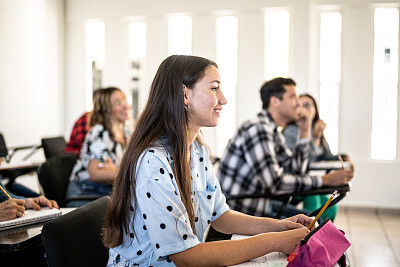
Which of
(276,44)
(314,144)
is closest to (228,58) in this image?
(276,44)

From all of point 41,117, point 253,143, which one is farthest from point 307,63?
point 41,117

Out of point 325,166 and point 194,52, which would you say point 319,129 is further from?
point 194,52

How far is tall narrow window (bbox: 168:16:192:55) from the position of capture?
17.5 feet

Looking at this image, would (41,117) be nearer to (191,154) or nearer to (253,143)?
(253,143)

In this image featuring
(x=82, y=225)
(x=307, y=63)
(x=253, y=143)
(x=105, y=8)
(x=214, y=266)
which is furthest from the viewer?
(x=105, y=8)

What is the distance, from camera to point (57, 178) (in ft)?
8.57

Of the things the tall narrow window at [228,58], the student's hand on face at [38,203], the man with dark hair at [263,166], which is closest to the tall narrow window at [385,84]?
the tall narrow window at [228,58]

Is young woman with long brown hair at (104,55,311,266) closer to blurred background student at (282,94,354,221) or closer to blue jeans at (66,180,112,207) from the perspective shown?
blue jeans at (66,180,112,207)

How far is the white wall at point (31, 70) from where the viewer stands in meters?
4.60

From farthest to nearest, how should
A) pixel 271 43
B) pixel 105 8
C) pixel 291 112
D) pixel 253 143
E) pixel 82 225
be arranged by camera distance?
pixel 105 8 < pixel 271 43 < pixel 291 112 < pixel 253 143 < pixel 82 225

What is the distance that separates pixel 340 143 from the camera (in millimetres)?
4910

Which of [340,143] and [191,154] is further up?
[191,154]

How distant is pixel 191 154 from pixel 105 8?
453cm

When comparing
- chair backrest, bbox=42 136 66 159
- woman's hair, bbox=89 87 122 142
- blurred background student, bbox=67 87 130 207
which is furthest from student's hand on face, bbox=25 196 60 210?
chair backrest, bbox=42 136 66 159
